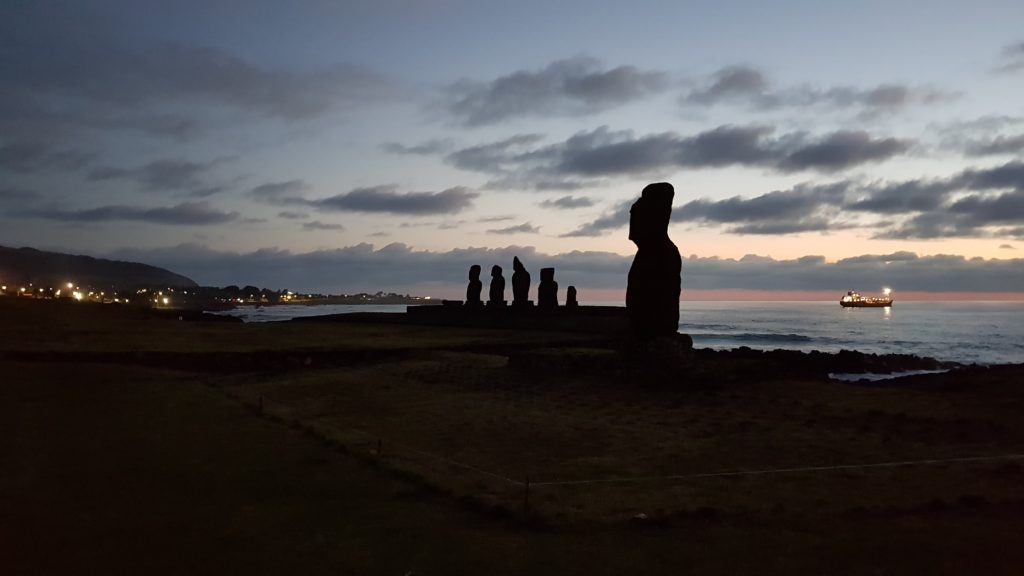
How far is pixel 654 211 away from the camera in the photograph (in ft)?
66.5

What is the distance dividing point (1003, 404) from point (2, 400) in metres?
19.7

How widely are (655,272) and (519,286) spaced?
22.7 metres

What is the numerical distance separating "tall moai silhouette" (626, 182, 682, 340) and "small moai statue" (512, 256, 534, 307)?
22.2 m

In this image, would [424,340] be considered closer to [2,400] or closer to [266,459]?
[2,400]

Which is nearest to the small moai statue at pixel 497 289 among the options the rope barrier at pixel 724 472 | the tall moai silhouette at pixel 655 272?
the tall moai silhouette at pixel 655 272

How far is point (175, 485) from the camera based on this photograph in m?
8.08

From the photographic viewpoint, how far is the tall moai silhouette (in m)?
20.2

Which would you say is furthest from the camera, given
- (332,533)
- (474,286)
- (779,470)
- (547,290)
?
(474,286)

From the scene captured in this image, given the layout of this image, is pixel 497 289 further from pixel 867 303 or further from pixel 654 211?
pixel 867 303

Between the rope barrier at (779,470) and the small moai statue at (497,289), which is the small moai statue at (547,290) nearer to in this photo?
the small moai statue at (497,289)

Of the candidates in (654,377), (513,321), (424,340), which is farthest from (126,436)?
(513,321)

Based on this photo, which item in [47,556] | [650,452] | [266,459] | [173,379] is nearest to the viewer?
[47,556]

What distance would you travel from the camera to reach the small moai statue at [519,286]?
140 feet

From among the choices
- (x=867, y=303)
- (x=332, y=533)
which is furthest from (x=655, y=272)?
(x=867, y=303)
